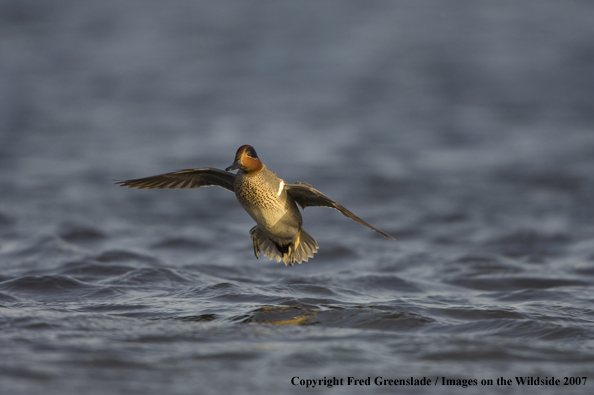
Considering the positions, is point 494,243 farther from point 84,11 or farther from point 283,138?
point 84,11

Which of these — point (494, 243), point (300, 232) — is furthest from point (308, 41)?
point (300, 232)

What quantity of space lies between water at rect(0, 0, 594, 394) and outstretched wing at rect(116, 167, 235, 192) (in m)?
1.08

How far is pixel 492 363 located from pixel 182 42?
62.8 ft

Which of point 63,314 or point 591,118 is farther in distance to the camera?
point 591,118

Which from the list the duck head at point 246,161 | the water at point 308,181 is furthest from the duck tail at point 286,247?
the duck head at point 246,161

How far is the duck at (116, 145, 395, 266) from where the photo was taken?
566 centimetres

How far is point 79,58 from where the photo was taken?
20250 millimetres

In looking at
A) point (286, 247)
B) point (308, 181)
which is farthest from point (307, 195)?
point (308, 181)

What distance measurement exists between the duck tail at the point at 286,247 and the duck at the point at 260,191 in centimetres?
1

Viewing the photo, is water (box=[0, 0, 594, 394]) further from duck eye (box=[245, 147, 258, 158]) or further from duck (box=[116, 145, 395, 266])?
duck eye (box=[245, 147, 258, 158])

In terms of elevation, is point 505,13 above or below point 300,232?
above

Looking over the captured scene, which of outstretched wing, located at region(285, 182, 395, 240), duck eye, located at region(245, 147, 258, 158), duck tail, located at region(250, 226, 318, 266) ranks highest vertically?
duck eye, located at region(245, 147, 258, 158)

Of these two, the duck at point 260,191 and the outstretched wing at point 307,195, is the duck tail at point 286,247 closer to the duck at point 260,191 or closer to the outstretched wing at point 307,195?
the duck at point 260,191

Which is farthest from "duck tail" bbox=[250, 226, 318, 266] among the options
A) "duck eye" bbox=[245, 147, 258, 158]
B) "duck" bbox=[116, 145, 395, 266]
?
"duck eye" bbox=[245, 147, 258, 158]
